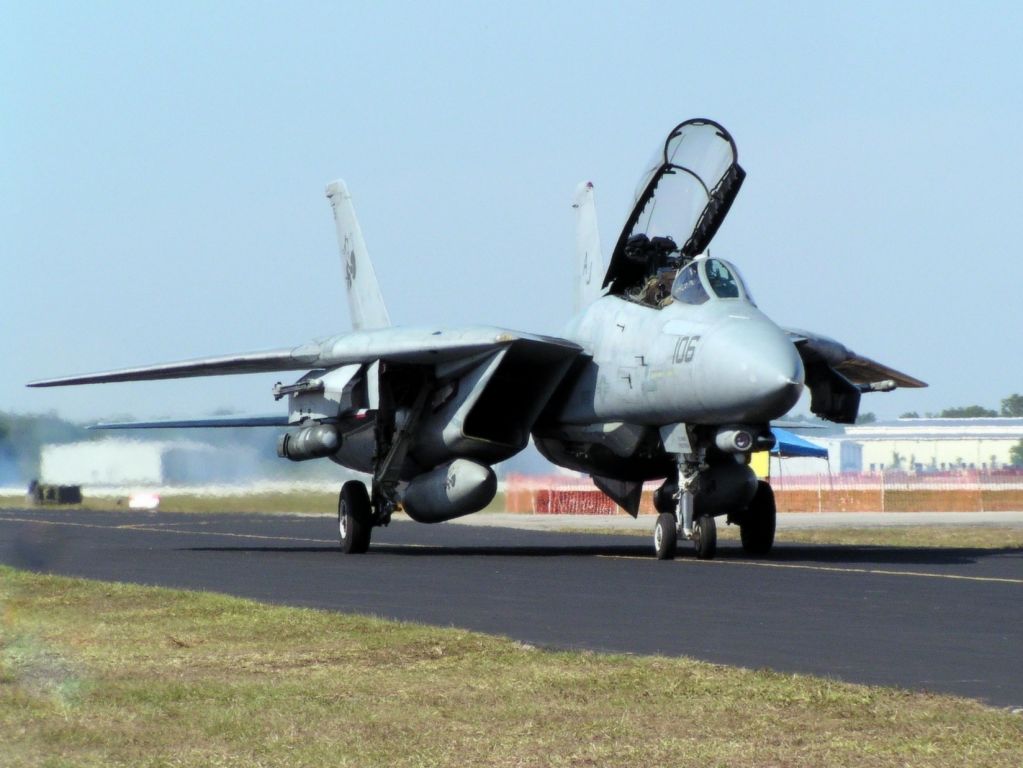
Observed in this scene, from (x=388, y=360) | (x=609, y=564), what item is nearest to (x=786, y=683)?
(x=609, y=564)

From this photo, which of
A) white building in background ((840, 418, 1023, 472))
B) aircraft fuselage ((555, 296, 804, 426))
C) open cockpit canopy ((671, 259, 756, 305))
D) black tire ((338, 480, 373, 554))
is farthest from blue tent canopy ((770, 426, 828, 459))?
white building in background ((840, 418, 1023, 472))

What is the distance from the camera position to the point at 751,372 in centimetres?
1469

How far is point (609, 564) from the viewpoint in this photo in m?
16.2

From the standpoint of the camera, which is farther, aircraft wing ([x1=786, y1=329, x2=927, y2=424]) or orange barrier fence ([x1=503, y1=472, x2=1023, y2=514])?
orange barrier fence ([x1=503, y1=472, x2=1023, y2=514])

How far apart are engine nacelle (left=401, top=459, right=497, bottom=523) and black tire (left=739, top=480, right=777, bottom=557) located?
2899mm

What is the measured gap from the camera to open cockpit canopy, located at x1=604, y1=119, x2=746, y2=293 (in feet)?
57.0

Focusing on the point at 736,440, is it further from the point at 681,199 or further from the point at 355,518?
the point at 355,518

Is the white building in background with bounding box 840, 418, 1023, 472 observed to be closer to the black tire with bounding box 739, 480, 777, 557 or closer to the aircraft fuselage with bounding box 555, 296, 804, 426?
the black tire with bounding box 739, 480, 777, 557

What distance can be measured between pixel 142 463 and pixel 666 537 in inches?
287

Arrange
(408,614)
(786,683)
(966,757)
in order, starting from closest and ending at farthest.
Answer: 1. (966,757)
2. (786,683)
3. (408,614)

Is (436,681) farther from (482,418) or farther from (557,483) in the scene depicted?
(557,483)

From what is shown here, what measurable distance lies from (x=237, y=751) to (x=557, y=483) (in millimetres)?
32302

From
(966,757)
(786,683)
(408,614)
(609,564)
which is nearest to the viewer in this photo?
(966,757)

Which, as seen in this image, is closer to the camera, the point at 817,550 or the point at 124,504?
the point at 817,550
